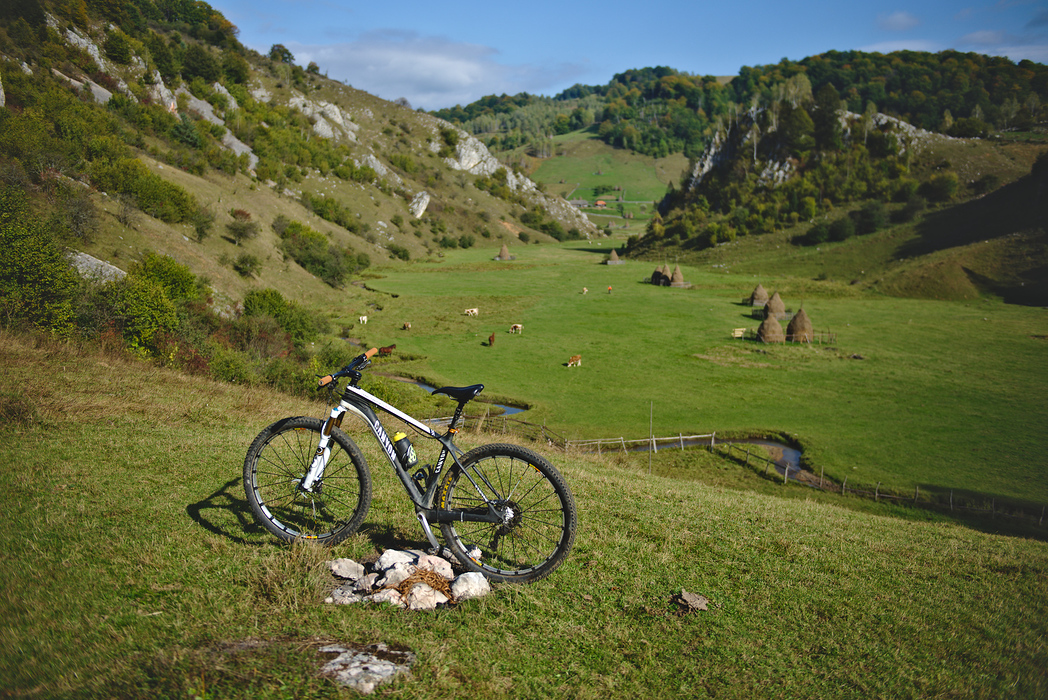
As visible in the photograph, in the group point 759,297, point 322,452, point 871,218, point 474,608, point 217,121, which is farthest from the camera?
point 871,218

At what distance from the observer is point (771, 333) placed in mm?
50531

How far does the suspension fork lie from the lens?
6.39 meters

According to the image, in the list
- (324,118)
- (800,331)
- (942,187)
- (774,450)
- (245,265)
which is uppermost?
(324,118)

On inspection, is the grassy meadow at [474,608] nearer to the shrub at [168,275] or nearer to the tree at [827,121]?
the shrub at [168,275]

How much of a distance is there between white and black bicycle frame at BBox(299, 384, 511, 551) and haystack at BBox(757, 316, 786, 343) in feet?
161

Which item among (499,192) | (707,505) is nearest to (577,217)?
(499,192)

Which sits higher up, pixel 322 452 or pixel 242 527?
pixel 322 452

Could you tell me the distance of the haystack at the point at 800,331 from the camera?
50125mm

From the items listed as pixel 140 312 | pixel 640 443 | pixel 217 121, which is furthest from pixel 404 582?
pixel 217 121

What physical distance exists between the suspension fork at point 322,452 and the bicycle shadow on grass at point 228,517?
0.91m

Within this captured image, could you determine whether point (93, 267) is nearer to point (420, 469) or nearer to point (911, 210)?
point (420, 469)

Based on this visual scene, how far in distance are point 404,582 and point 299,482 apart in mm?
1877

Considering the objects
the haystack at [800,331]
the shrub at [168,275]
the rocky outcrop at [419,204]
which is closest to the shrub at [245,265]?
the shrub at [168,275]

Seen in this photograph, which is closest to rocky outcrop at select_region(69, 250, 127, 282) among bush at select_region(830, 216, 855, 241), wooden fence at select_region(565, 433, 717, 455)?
wooden fence at select_region(565, 433, 717, 455)
